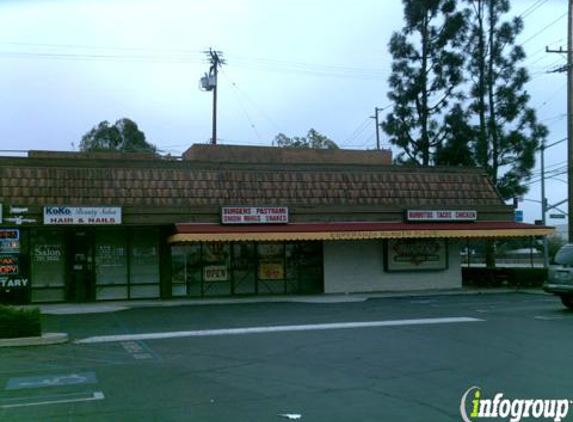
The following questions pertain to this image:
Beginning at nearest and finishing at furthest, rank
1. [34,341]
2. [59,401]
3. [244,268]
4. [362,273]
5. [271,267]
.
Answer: [59,401] → [34,341] → [244,268] → [271,267] → [362,273]

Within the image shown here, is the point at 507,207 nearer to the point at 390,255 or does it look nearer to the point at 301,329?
the point at 390,255

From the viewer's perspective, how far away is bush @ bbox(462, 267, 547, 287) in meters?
29.1

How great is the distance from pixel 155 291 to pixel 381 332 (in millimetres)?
11765

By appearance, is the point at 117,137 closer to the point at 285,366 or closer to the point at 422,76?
the point at 422,76

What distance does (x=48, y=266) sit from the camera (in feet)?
77.8

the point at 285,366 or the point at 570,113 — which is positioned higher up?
the point at 570,113

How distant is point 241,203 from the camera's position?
25078 millimetres

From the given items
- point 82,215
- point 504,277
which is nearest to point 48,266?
point 82,215

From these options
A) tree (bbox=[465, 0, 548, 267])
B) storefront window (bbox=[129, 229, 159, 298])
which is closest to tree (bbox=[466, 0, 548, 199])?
tree (bbox=[465, 0, 548, 267])

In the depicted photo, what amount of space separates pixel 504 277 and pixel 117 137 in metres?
43.8

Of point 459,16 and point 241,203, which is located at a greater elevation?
point 459,16

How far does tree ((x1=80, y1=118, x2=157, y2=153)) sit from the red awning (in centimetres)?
4054

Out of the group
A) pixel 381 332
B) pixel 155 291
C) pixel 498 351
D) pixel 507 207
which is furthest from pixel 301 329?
pixel 507 207

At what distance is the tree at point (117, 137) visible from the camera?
6351 cm
